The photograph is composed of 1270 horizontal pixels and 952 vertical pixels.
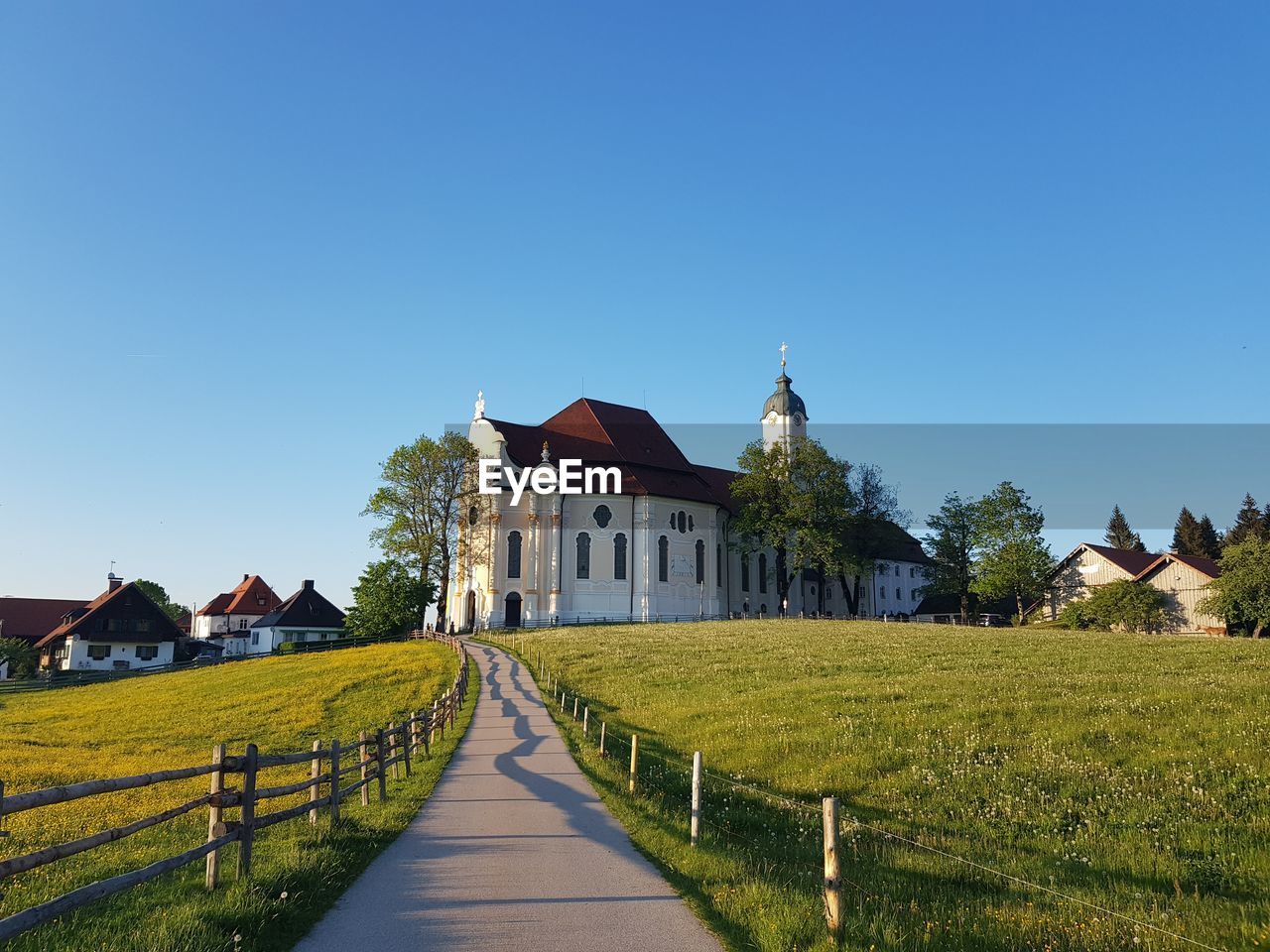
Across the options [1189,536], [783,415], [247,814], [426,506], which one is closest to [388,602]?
[426,506]

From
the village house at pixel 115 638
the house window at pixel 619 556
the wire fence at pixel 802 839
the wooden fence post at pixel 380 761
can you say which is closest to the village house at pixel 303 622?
the village house at pixel 115 638

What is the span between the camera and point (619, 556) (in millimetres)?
66188

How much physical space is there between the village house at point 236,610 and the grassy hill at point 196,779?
175 ft

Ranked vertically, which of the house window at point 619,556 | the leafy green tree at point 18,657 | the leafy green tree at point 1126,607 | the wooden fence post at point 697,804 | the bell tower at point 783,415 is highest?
the bell tower at point 783,415

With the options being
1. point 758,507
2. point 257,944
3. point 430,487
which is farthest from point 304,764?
point 758,507

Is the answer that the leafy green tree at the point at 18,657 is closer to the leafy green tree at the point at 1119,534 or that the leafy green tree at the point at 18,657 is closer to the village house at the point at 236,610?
the village house at the point at 236,610

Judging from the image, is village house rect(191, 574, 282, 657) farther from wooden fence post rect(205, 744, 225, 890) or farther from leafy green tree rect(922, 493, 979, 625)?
wooden fence post rect(205, 744, 225, 890)

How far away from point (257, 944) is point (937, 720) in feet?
49.1

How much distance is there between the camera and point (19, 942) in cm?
665

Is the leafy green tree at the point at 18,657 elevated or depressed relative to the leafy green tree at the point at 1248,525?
depressed

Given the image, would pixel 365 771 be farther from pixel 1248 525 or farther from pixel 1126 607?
pixel 1248 525

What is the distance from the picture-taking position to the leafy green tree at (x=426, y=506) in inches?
2512

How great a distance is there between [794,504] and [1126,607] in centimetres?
2360

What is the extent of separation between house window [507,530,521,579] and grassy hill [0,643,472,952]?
1721 centimetres
